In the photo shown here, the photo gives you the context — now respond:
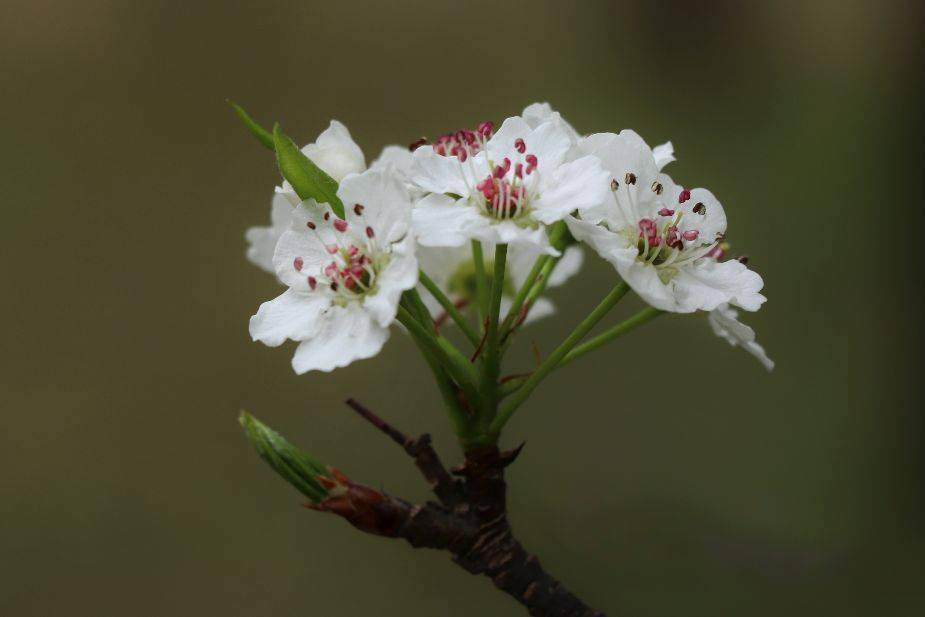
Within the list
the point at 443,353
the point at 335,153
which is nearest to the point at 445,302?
the point at 443,353

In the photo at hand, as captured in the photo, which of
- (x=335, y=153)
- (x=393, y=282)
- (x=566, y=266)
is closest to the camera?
(x=393, y=282)

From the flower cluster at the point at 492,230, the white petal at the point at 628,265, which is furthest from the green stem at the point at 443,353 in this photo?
the white petal at the point at 628,265

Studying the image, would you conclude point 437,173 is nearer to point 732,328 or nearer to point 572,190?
point 572,190

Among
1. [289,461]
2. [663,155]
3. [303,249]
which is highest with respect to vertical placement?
[663,155]

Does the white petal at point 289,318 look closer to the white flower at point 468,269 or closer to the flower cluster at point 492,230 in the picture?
the flower cluster at point 492,230

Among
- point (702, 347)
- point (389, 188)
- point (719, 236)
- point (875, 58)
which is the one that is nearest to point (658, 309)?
point (719, 236)

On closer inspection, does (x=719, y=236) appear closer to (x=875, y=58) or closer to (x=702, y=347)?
(x=702, y=347)

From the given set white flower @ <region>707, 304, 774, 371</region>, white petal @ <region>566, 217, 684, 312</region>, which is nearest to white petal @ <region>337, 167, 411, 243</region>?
white petal @ <region>566, 217, 684, 312</region>
